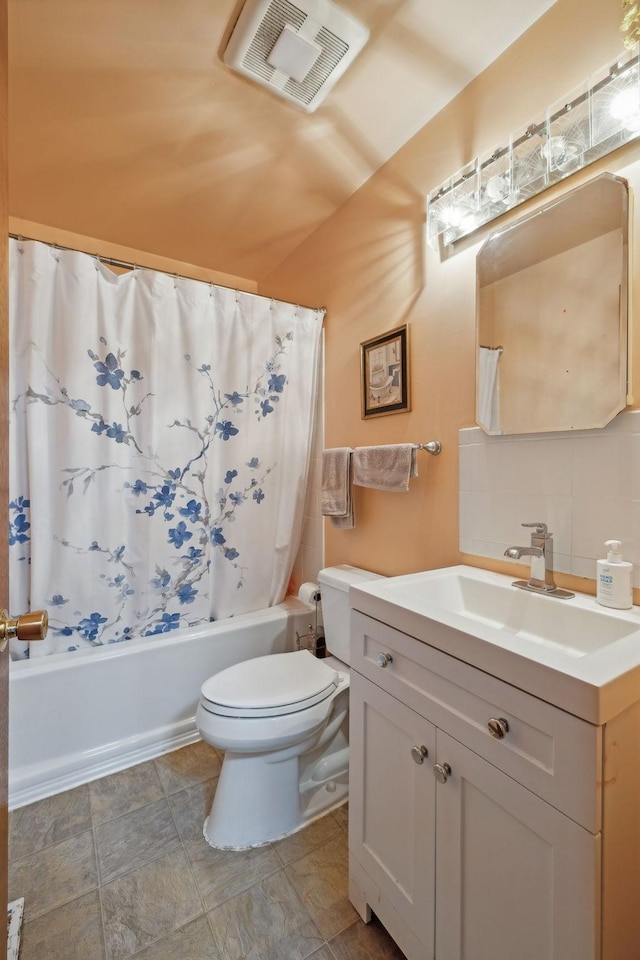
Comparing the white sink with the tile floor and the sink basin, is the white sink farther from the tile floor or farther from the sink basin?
the tile floor

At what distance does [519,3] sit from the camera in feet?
3.59

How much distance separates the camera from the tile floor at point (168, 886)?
0.99m

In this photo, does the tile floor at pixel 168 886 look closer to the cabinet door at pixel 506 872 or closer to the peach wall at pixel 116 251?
the cabinet door at pixel 506 872

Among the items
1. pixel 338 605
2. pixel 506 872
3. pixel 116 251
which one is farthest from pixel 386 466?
pixel 116 251

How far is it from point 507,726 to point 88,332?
1.79 meters

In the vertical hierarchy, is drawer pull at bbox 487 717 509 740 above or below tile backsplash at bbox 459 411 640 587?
below

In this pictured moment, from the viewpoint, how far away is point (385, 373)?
5.36 feet

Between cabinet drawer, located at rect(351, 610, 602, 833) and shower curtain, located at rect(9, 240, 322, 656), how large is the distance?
1096mm

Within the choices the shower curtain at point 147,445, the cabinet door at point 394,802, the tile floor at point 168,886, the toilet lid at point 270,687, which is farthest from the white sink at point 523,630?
the shower curtain at point 147,445

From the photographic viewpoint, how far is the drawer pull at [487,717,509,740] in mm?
680

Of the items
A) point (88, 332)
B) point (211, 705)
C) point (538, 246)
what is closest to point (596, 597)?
point (538, 246)

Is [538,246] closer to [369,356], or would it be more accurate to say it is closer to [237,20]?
[369,356]

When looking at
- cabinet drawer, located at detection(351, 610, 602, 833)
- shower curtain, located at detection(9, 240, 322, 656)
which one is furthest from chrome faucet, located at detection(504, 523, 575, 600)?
shower curtain, located at detection(9, 240, 322, 656)

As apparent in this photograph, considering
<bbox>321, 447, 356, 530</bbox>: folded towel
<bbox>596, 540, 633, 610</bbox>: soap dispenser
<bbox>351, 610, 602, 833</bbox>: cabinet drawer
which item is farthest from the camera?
<bbox>321, 447, 356, 530</bbox>: folded towel
